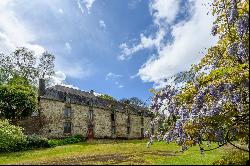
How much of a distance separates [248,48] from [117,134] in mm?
52282

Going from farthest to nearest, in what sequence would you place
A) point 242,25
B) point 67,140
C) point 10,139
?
1. point 67,140
2. point 10,139
3. point 242,25

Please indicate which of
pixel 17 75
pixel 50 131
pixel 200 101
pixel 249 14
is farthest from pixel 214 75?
pixel 17 75

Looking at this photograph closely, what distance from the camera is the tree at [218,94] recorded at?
51.1 ft

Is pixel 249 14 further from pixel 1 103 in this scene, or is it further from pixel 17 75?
pixel 17 75

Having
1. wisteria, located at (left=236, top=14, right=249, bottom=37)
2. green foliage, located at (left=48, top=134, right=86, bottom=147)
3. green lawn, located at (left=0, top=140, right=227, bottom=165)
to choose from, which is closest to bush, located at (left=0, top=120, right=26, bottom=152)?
green lawn, located at (left=0, top=140, right=227, bottom=165)

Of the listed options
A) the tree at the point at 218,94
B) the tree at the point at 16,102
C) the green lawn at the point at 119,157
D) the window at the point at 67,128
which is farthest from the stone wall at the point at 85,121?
the tree at the point at 218,94

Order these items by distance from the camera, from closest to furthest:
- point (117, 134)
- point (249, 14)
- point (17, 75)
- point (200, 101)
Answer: point (249, 14), point (200, 101), point (117, 134), point (17, 75)

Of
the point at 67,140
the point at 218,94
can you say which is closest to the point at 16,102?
the point at 67,140

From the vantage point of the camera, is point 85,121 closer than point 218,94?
No

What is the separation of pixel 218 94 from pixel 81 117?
147ft

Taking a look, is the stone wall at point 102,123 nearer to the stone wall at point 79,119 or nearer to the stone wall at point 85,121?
the stone wall at point 85,121

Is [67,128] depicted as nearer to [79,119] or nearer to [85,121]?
[79,119]

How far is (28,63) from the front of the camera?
235 feet

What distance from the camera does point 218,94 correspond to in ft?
51.9
